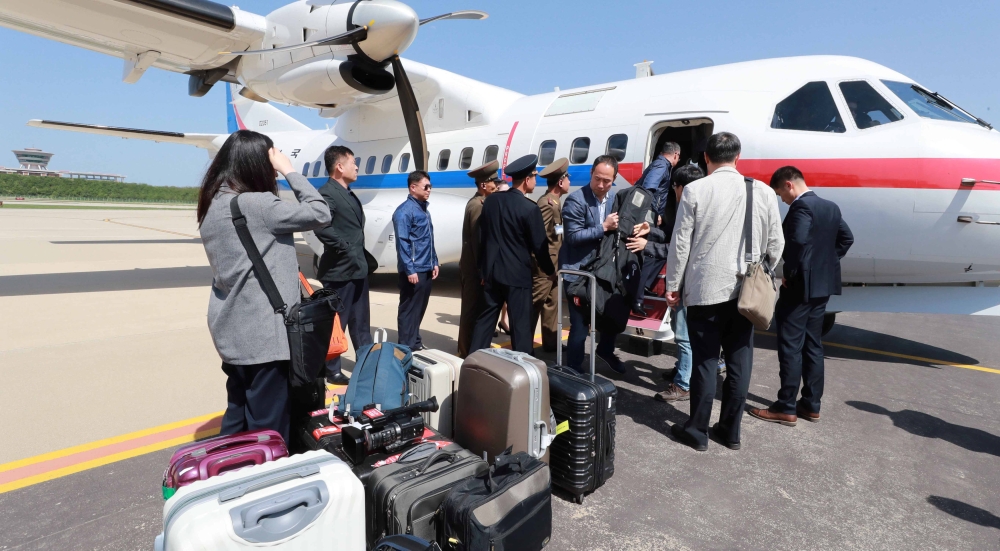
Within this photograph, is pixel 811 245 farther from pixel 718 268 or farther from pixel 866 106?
pixel 866 106

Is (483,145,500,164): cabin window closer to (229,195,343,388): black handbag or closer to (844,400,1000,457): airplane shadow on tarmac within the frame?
(844,400,1000,457): airplane shadow on tarmac

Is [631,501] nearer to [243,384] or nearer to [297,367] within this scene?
[297,367]

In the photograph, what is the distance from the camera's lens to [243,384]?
249 centimetres

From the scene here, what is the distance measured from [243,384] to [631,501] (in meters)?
2.06

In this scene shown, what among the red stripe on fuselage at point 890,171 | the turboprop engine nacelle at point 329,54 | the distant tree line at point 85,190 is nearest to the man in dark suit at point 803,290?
the red stripe on fuselage at point 890,171

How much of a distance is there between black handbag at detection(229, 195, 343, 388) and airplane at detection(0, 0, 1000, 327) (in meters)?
4.73

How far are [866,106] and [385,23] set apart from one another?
606cm

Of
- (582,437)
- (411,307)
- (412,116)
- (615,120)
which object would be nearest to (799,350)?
(582,437)

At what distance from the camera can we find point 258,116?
1538cm

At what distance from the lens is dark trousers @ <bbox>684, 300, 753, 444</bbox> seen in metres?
3.44

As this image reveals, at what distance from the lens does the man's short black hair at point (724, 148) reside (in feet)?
11.2

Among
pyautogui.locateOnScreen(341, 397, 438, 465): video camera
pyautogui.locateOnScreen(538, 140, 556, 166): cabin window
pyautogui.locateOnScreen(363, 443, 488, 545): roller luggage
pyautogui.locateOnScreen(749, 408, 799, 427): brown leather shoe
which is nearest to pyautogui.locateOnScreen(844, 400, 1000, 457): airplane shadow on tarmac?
pyautogui.locateOnScreen(749, 408, 799, 427): brown leather shoe

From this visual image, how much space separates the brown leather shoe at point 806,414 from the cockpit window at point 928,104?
320cm

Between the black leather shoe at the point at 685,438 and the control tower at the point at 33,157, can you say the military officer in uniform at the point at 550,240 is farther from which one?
the control tower at the point at 33,157
